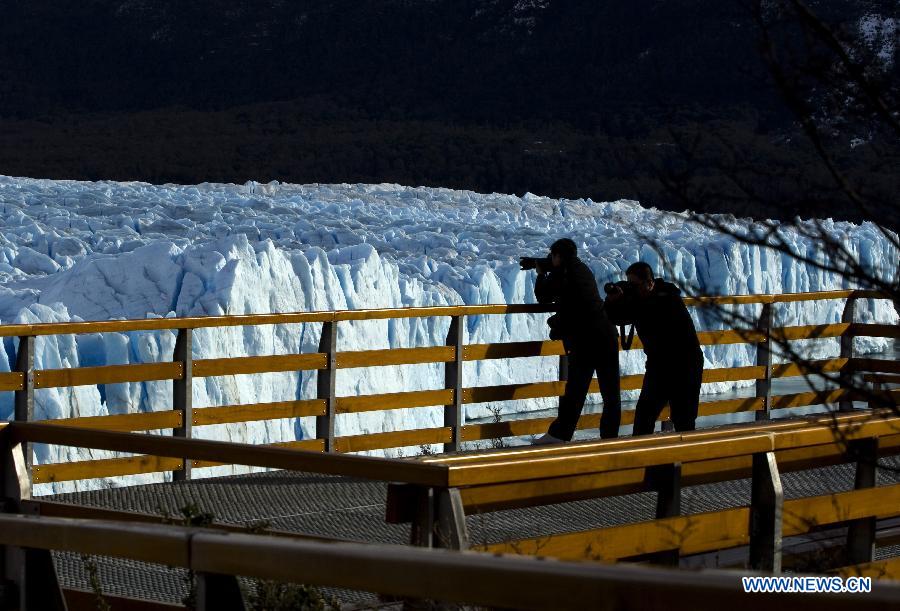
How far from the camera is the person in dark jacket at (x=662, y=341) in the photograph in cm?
876

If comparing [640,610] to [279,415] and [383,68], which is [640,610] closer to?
[279,415]

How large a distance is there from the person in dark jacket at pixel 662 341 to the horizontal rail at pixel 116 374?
8.72 feet

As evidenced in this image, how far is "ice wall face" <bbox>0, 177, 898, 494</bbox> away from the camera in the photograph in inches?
642

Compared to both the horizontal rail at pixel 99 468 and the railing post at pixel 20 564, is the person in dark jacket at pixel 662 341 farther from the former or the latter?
the railing post at pixel 20 564

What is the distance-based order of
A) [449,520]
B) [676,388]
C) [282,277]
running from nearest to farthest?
1. [449,520]
2. [676,388]
3. [282,277]

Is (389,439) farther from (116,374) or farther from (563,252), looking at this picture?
(116,374)

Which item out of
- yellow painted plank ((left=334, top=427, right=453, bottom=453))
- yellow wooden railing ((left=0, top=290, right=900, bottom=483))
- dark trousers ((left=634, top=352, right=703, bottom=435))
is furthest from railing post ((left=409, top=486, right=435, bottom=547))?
yellow painted plank ((left=334, top=427, right=453, bottom=453))

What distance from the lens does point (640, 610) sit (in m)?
2.11

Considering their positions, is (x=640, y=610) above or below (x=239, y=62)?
below

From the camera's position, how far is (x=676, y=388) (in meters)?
8.99

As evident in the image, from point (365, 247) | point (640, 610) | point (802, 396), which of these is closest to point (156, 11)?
point (365, 247)

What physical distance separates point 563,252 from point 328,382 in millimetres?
1689

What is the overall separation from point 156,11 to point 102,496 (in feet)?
431

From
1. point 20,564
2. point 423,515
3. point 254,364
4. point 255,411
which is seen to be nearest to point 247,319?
point 254,364
